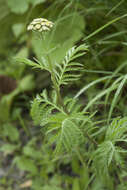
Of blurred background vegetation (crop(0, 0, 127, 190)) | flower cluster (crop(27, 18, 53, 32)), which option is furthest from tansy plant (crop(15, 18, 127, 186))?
blurred background vegetation (crop(0, 0, 127, 190))

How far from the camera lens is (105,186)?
4.03ft

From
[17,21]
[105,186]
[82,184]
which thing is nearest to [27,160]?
[82,184]

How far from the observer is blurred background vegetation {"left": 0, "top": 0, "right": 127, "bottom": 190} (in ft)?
4.19

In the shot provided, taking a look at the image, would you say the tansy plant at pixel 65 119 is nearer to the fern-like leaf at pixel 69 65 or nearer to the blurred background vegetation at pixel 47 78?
the fern-like leaf at pixel 69 65

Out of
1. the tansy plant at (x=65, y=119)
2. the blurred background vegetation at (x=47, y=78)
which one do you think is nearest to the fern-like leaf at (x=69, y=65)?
the tansy plant at (x=65, y=119)

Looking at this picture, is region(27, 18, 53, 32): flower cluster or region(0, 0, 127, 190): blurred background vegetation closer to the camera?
region(27, 18, 53, 32): flower cluster

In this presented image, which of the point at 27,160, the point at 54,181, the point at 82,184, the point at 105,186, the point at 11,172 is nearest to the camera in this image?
the point at 105,186

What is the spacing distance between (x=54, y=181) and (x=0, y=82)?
1051 mm

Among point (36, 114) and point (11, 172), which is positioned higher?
point (36, 114)

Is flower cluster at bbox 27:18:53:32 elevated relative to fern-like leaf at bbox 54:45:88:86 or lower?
elevated

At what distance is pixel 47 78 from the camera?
7.30 feet

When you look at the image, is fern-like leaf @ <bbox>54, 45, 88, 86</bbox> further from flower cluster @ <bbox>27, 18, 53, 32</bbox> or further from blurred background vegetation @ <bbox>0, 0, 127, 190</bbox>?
blurred background vegetation @ <bbox>0, 0, 127, 190</bbox>

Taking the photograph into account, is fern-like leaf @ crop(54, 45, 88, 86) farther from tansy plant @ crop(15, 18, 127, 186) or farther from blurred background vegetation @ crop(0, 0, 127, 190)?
blurred background vegetation @ crop(0, 0, 127, 190)

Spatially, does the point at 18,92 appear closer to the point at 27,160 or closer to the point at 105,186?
the point at 27,160
